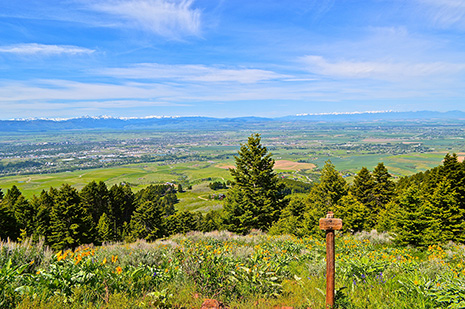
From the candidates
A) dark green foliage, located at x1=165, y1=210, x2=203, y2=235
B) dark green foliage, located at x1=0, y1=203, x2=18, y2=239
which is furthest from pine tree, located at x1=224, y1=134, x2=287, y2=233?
dark green foliage, located at x1=0, y1=203, x2=18, y2=239

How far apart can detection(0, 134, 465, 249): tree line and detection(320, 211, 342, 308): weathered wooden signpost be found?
11425mm

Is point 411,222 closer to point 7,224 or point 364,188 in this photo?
point 364,188

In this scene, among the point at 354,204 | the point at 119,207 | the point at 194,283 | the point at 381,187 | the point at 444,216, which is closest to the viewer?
the point at 194,283

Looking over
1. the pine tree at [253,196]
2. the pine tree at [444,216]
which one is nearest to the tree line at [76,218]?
the pine tree at [253,196]

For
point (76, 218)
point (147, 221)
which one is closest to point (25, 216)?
point (76, 218)

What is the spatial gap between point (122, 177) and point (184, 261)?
142 m

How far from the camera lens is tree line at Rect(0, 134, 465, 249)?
15.6m

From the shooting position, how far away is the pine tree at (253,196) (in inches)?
950

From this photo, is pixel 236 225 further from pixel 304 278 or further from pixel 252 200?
pixel 304 278

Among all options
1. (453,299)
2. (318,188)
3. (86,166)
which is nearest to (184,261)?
(453,299)

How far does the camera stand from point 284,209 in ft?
86.9

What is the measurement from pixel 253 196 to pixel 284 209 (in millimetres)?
3881

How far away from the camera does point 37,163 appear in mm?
197750

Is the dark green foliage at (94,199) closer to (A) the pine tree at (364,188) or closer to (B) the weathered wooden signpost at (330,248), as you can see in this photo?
(A) the pine tree at (364,188)
